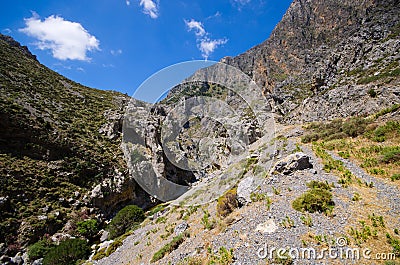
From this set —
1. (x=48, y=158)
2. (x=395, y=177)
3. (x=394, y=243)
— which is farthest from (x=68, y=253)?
(x=395, y=177)

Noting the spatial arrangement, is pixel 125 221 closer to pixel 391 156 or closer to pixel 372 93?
pixel 391 156

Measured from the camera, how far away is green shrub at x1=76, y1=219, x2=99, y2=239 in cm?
2503

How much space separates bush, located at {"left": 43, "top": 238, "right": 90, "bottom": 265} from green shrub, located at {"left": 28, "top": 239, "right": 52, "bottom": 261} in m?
1.23

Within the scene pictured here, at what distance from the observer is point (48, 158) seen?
3112 cm

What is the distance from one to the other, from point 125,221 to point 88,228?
A: 15.6 feet

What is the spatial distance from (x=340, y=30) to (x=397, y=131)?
85.3m

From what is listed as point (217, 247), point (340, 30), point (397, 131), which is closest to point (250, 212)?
point (217, 247)

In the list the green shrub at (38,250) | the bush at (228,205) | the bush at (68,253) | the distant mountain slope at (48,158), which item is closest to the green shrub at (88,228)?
the distant mountain slope at (48,158)

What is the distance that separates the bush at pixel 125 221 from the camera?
2527 centimetres

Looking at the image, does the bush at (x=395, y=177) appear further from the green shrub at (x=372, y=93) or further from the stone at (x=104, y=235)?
the stone at (x=104, y=235)

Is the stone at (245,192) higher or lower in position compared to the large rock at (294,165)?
lower

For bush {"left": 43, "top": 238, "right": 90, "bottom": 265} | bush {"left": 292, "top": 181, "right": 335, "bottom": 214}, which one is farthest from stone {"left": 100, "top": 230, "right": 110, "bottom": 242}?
bush {"left": 292, "top": 181, "right": 335, "bottom": 214}

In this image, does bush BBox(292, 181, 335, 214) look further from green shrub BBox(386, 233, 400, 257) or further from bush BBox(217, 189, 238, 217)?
bush BBox(217, 189, 238, 217)

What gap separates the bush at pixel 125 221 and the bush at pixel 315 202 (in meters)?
22.5
